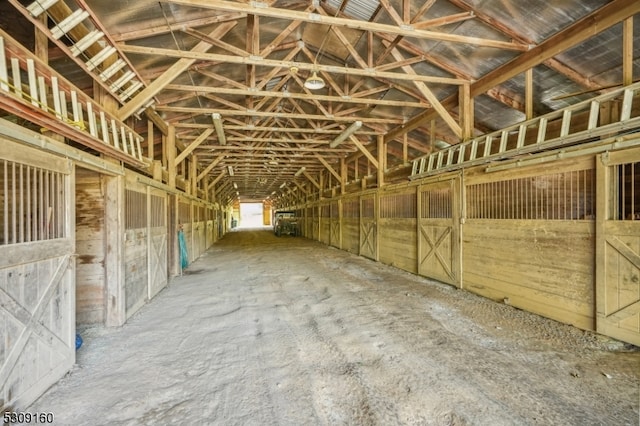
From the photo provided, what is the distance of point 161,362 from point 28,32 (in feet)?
14.3

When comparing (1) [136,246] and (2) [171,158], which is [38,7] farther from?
(2) [171,158]

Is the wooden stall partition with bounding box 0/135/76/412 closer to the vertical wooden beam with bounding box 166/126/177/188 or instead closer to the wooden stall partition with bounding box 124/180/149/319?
the wooden stall partition with bounding box 124/180/149/319

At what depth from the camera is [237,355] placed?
3254 millimetres

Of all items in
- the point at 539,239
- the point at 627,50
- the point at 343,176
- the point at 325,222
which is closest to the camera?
the point at 627,50

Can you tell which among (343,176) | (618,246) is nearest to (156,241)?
(618,246)

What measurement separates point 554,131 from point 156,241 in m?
7.70

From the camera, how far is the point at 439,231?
6.91 m

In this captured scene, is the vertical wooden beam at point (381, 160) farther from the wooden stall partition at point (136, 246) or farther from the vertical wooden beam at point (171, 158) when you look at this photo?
the wooden stall partition at point (136, 246)

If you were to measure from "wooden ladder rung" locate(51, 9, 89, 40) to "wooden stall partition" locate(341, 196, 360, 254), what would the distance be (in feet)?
32.8

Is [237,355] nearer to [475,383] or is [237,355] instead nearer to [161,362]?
[161,362]

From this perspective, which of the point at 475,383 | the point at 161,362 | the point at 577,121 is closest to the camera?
the point at 475,383

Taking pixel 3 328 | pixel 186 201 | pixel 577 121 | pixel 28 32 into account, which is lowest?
pixel 3 328

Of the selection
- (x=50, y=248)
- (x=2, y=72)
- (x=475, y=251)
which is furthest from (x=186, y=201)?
(x=475, y=251)

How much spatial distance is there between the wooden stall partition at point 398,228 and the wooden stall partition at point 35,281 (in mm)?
7296
